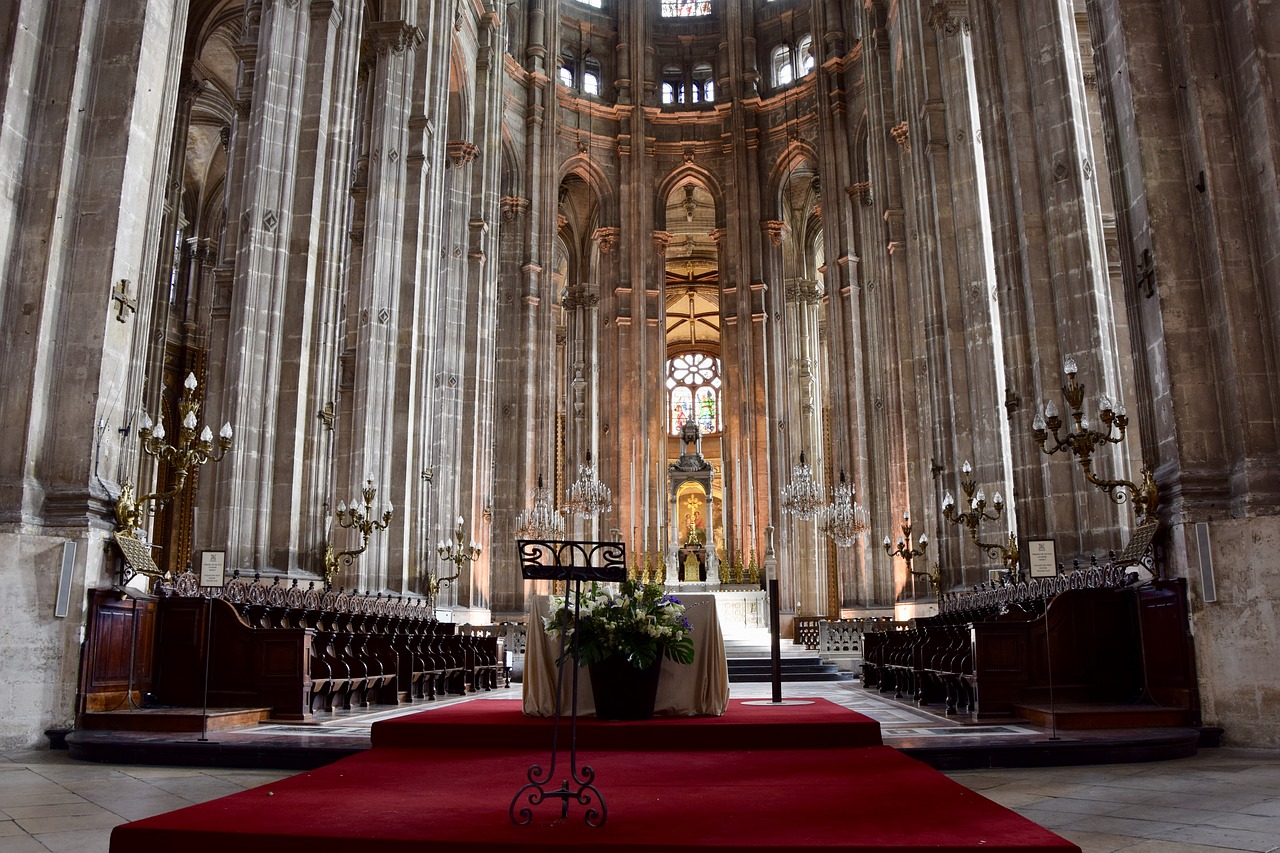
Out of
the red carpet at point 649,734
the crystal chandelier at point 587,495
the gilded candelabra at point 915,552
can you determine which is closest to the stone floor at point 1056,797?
the red carpet at point 649,734

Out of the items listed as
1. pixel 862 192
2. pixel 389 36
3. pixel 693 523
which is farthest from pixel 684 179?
pixel 389 36

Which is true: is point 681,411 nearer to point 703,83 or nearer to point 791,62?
point 703,83

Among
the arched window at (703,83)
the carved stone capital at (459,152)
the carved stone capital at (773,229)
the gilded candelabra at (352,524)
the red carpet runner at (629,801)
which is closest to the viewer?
the red carpet runner at (629,801)

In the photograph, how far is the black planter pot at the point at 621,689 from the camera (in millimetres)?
8262

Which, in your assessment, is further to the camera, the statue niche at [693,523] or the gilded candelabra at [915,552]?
the statue niche at [693,523]

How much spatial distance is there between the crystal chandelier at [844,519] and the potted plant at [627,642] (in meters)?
19.1

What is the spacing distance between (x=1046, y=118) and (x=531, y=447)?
1916 centimetres

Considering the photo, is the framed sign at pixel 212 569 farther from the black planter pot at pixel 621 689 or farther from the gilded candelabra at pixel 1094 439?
the gilded candelabra at pixel 1094 439

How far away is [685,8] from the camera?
3716cm

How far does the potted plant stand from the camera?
796cm

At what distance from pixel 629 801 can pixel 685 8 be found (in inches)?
1434

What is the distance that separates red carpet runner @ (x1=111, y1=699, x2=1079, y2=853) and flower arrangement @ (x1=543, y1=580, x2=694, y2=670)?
1.88ft

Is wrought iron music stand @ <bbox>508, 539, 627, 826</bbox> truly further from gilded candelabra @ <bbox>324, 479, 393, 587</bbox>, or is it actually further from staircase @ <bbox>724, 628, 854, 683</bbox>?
staircase @ <bbox>724, 628, 854, 683</bbox>

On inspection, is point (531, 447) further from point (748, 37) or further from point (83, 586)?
point (83, 586)
